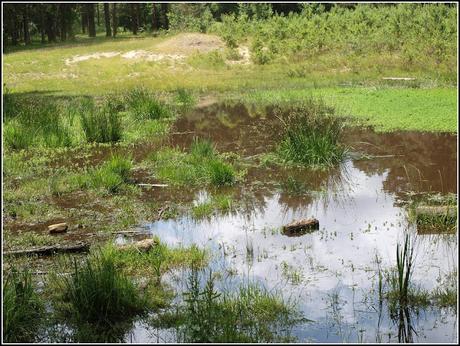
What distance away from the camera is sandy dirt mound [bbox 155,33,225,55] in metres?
32.9

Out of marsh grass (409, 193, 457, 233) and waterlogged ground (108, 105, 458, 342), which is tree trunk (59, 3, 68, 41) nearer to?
waterlogged ground (108, 105, 458, 342)

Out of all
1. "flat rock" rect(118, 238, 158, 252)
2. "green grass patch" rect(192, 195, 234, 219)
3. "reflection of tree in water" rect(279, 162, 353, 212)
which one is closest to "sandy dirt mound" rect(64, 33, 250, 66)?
"reflection of tree in water" rect(279, 162, 353, 212)

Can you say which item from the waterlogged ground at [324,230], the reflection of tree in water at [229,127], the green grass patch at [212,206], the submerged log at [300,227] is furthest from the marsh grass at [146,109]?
the submerged log at [300,227]

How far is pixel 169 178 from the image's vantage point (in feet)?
39.7

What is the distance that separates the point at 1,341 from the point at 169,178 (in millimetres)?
6886

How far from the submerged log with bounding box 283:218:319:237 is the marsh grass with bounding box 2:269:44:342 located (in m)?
3.88

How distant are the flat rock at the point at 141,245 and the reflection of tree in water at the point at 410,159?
15.6ft

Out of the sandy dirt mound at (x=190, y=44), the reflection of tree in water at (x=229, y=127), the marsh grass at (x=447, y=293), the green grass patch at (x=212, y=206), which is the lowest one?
the reflection of tree in water at (x=229, y=127)

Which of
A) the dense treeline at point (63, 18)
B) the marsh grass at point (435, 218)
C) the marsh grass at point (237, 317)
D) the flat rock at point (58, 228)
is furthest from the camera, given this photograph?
the dense treeline at point (63, 18)

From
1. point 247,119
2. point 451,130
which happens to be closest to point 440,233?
point 451,130

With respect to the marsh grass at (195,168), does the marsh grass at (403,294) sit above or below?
above

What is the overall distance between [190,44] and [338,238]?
2641 centimetres

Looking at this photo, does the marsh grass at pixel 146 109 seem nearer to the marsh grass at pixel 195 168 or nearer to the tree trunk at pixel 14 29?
the marsh grass at pixel 195 168

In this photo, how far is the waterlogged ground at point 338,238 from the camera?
6088 millimetres
